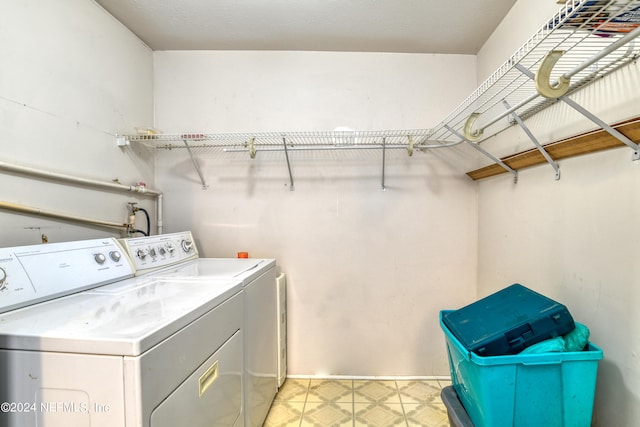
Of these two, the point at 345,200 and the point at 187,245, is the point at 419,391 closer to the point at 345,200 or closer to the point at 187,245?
the point at 345,200

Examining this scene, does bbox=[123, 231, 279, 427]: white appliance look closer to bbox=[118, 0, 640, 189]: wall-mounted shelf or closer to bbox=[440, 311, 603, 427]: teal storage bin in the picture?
bbox=[118, 0, 640, 189]: wall-mounted shelf

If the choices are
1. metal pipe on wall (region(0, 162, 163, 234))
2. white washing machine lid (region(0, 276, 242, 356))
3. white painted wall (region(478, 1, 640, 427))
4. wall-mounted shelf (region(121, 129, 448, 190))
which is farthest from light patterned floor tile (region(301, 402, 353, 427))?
metal pipe on wall (region(0, 162, 163, 234))

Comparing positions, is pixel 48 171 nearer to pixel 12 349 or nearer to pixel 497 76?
pixel 12 349

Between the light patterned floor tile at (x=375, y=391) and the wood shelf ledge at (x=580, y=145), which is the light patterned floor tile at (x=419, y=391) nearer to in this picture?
the light patterned floor tile at (x=375, y=391)

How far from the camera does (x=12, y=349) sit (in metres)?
0.73

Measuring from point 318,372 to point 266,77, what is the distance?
2228 mm

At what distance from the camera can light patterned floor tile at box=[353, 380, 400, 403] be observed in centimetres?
184

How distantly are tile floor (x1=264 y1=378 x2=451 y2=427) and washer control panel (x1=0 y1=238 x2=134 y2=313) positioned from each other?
4.12 feet

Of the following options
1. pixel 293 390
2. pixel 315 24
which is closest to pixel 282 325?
pixel 293 390

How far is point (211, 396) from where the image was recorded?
3.33 ft

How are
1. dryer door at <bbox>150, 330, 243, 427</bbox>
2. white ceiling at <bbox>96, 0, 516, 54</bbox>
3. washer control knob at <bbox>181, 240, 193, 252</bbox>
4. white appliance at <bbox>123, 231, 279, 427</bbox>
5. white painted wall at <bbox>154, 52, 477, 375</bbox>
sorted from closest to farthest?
dryer door at <bbox>150, 330, 243, 427</bbox> → white appliance at <bbox>123, 231, 279, 427</bbox> → white ceiling at <bbox>96, 0, 516, 54</bbox> → washer control knob at <bbox>181, 240, 193, 252</bbox> → white painted wall at <bbox>154, 52, 477, 375</bbox>

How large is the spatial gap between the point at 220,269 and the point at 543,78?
1.61 m

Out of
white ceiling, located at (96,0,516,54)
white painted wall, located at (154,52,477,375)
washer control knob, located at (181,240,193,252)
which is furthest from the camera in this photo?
white painted wall, located at (154,52,477,375)

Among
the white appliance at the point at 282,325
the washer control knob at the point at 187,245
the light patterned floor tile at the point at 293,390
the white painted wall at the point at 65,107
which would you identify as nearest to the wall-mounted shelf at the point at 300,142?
the white painted wall at the point at 65,107
